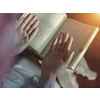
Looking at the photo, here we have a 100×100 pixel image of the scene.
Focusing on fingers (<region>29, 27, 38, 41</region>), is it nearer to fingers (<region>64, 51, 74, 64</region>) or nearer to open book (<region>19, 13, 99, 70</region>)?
open book (<region>19, 13, 99, 70</region>)

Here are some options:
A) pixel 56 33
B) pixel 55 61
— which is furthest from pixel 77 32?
pixel 55 61

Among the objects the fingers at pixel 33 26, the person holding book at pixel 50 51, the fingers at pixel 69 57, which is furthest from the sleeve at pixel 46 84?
the fingers at pixel 33 26

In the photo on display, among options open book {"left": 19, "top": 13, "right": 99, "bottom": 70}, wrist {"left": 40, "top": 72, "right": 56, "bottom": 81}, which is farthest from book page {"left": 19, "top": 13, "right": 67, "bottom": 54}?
wrist {"left": 40, "top": 72, "right": 56, "bottom": 81}

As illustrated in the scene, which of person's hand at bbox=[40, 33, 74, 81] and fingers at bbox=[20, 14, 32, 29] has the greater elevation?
fingers at bbox=[20, 14, 32, 29]

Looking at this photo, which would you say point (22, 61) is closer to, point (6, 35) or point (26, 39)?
point (26, 39)

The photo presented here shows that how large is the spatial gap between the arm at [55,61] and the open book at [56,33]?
0.21ft

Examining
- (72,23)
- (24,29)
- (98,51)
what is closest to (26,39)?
(24,29)

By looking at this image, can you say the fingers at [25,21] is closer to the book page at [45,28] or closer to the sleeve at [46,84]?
the book page at [45,28]

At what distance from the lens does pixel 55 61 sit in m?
0.57

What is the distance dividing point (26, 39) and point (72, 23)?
0.90 feet

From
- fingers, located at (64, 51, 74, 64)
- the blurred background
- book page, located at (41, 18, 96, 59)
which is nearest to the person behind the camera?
fingers, located at (64, 51, 74, 64)

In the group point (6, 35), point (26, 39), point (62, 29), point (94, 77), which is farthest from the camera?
point (94, 77)

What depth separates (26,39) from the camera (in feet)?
1.97

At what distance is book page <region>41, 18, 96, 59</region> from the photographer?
2.15 feet
